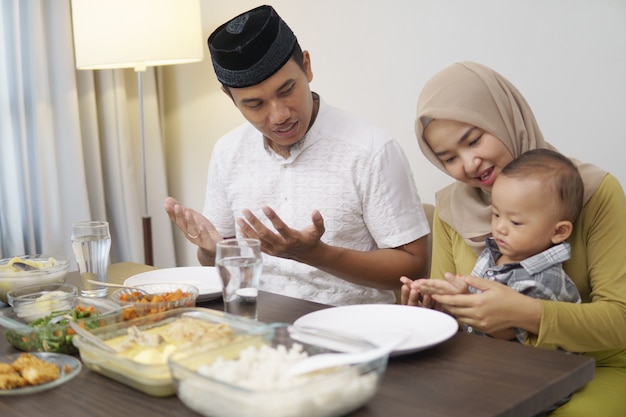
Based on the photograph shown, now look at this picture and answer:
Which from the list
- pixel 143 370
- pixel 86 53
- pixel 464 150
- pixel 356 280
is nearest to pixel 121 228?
pixel 86 53

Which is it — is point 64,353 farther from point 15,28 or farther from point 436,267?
point 15,28

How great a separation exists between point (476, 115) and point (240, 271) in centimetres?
75

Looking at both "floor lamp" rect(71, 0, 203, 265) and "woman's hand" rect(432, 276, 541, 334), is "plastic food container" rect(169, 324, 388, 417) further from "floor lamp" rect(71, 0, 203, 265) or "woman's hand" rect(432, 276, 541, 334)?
"floor lamp" rect(71, 0, 203, 265)

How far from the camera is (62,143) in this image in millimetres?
3400

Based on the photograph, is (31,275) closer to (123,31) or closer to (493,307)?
(493,307)

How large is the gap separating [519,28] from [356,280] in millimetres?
1073

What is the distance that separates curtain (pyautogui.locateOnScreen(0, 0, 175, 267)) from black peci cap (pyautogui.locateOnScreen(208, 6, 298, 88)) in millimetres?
1654

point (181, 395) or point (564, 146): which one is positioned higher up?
point (564, 146)

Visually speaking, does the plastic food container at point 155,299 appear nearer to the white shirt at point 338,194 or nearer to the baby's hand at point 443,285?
the baby's hand at point 443,285

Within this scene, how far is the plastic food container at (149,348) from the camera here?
1031 millimetres

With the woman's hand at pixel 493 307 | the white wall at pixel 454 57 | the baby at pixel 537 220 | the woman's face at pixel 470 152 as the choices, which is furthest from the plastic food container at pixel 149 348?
the white wall at pixel 454 57

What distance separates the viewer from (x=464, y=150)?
1729mm

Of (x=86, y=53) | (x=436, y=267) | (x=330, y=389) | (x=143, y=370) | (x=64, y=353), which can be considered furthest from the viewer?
(x=86, y=53)

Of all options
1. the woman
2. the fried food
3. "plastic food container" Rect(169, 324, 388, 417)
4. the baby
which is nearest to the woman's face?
the woman
